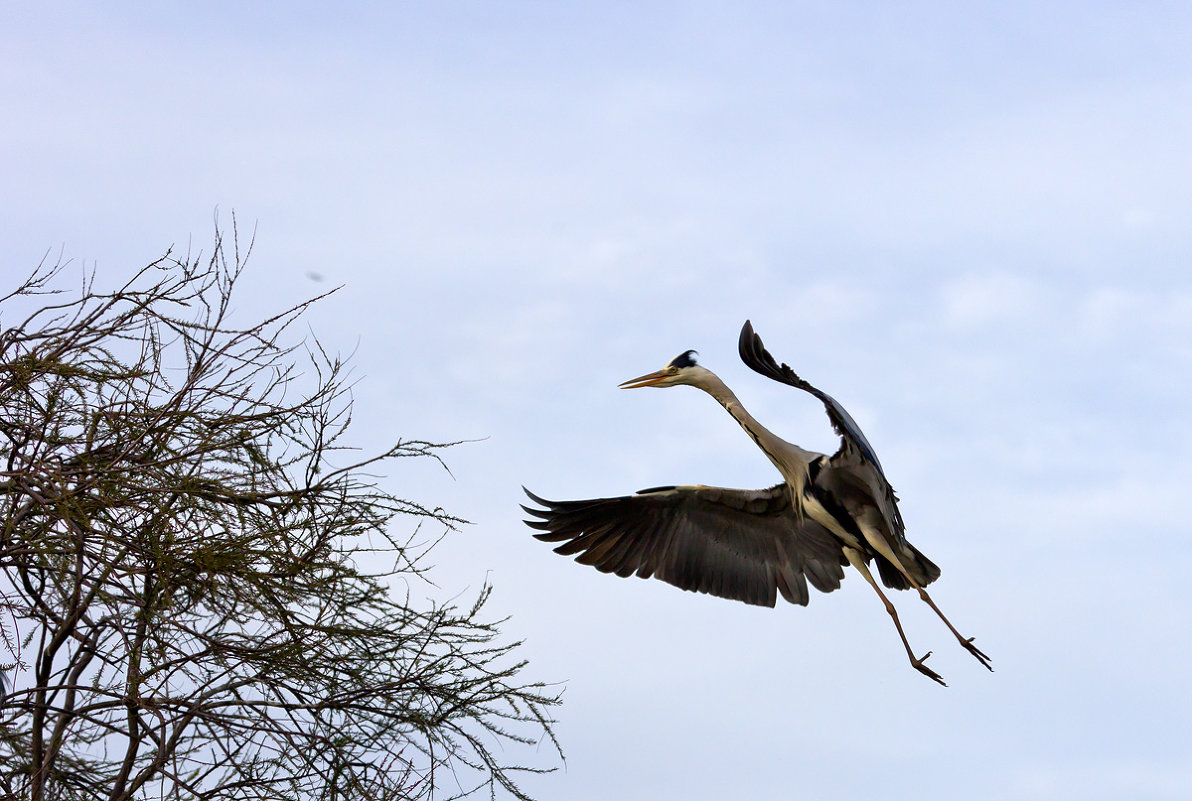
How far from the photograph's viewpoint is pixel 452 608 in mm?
6016

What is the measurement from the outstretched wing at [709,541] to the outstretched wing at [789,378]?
59.9 inches

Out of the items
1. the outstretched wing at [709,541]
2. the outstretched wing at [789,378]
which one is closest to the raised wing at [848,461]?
the outstretched wing at [789,378]

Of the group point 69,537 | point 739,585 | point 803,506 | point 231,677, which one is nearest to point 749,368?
point 803,506

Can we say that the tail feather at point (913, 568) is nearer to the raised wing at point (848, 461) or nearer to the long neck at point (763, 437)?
the raised wing at point (848, 461)

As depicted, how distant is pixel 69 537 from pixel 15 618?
60 cm

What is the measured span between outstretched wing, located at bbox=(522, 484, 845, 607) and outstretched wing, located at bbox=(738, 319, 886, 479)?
4.99ft

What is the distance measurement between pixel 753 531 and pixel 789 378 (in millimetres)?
2321

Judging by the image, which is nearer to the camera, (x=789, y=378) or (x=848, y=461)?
(x=789, y=378)

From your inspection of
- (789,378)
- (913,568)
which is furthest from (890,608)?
(789,378)

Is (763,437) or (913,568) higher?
(763,437)

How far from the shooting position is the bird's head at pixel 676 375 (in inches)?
361

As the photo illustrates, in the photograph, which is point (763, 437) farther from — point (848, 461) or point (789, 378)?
point (789, 378)

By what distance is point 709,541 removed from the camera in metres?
9.36

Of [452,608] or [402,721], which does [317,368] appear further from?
[402,721]
